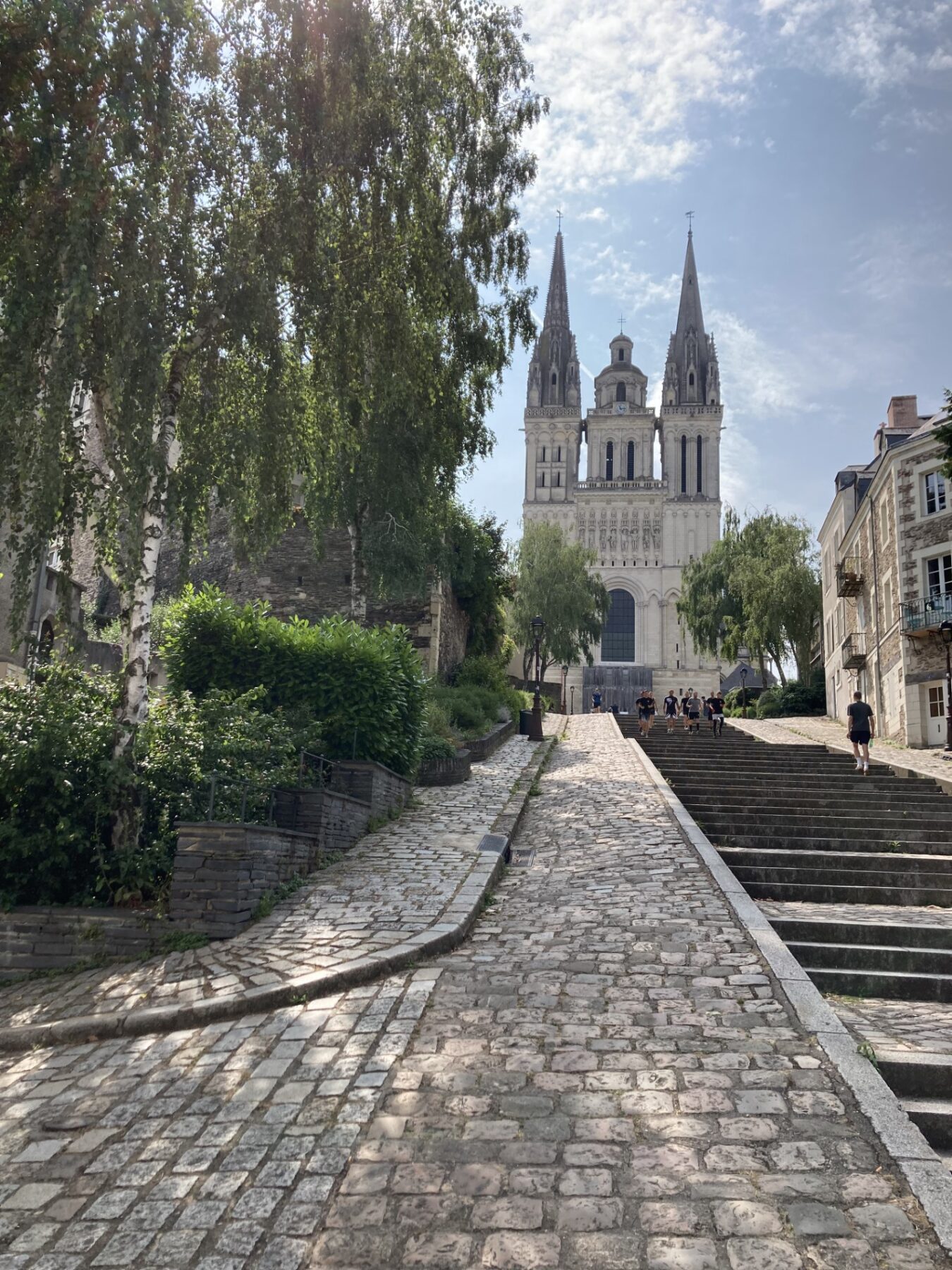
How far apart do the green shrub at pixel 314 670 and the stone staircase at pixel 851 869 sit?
433cm

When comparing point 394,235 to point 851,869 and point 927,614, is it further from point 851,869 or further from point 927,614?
point 927,614

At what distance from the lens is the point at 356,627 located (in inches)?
548

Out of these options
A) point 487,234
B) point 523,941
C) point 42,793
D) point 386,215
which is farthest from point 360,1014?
point 487,234

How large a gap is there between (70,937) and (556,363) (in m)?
81.1

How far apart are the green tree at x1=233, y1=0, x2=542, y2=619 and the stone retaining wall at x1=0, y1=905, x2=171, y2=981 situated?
672 centimetres

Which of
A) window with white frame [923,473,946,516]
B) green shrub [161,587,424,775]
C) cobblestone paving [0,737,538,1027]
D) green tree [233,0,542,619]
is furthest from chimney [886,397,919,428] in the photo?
cobblestone paving [0,737,538,1027]

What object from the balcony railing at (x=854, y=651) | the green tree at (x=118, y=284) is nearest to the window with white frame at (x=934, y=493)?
the balcony railing at (x=854, y=651)

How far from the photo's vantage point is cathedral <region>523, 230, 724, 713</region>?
7131cm

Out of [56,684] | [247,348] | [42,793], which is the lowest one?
[42,793]

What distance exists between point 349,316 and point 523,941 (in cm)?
762

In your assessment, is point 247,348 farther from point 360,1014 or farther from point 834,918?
point 834,918

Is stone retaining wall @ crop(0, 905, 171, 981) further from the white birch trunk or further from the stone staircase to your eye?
the white birch trunk

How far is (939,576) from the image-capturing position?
24.1 meters

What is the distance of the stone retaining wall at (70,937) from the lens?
735 cm
